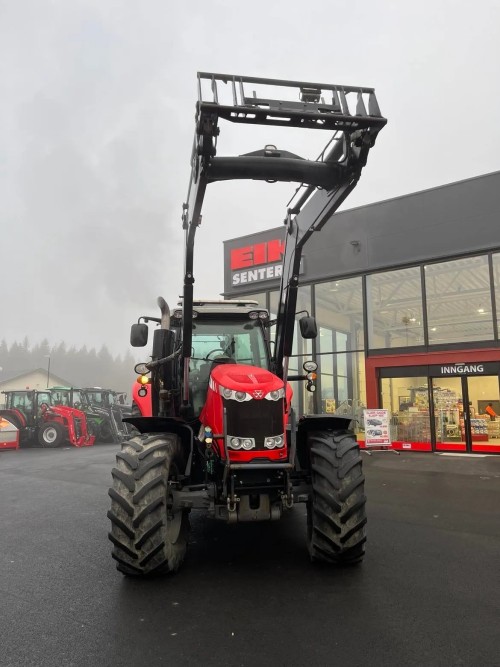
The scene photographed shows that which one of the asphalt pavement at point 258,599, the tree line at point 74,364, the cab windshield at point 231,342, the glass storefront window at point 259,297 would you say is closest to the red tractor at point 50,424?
the glass storefront window at point 259,297

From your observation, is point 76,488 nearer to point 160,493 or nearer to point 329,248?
point 160,493

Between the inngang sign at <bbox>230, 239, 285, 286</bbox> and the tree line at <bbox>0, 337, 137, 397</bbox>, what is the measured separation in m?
77.0

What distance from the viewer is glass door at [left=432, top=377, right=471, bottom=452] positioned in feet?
46.3

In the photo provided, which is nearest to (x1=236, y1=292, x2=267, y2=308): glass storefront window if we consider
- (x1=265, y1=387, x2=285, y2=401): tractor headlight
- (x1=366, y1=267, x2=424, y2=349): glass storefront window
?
(x1=366, y1=267, x2=424, y2=349): glass storefront window

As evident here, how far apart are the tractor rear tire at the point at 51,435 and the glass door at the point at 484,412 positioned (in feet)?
52.4

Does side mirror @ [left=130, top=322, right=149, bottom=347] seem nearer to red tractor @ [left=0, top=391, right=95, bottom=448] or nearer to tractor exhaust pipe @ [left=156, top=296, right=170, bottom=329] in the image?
tractor exhaust pipe @ [left=156, top=296, right=170, bottom=329]

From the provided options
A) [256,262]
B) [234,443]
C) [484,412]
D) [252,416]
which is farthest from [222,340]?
[256,262]

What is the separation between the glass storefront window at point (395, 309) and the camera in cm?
1535

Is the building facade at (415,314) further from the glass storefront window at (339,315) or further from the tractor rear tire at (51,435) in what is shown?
the tractor rear tire at (51,435)

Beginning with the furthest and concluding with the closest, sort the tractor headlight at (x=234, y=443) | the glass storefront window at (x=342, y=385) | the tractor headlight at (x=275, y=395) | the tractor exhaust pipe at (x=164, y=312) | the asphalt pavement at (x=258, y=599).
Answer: the glass storefront window at (x=342, y=385)
the tractor exhaust pipe at (x=164, y=312)
the tractor headlight at (x=275, y=395)
the tractor headlight at (x=234, y=443)
the asphalt pavement at (x=258, y=599)


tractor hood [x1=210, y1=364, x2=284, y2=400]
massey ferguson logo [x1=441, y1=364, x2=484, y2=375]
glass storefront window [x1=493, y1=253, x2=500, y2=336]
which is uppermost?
glass storefront window [x1=493, y1=253, x2=500, y2=336]

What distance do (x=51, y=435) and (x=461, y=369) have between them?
54.0 feet

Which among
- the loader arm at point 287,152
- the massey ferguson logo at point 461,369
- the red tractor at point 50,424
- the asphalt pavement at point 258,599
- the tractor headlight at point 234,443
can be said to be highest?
the loader arm at point 287,152

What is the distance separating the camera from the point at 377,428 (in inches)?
565
